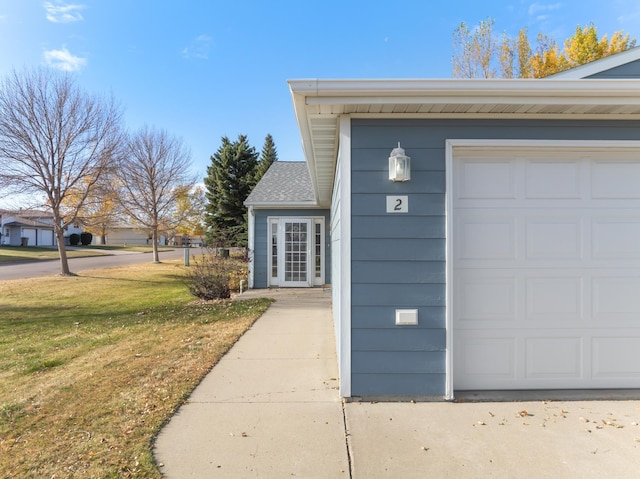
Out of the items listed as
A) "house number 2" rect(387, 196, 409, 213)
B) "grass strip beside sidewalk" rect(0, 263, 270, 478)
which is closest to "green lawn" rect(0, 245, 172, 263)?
"grass strip beside sidewalk" rect(0, 263, 270, 478)

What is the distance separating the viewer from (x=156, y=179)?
902 inches

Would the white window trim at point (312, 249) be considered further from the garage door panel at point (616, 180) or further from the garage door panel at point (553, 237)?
the garage door panel at point (616, 180)

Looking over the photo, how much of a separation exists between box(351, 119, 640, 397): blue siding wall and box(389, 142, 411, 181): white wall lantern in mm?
79

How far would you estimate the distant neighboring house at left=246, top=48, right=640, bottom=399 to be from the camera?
121 inches

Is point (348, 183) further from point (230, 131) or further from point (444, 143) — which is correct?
point (230, 131)

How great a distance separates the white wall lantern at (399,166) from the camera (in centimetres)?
301

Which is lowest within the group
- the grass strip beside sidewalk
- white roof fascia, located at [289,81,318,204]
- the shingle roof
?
the grass strip beside sidewalk

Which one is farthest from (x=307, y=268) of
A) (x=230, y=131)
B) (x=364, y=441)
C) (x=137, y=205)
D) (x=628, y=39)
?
(x=230, y=131)

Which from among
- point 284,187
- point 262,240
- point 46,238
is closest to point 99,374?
point 262,240

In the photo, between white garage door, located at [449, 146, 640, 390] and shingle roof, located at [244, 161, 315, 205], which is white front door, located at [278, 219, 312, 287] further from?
white garage door, located at [449, 146, 640, 390]

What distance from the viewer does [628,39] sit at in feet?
40.9

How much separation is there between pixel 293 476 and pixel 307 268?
8.38m

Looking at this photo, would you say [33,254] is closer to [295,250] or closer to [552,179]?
[295,250]

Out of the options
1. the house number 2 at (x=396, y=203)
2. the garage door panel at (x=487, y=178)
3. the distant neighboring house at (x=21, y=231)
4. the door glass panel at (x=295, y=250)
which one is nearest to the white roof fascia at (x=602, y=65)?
the garage door panel at (x=487, y=178)
